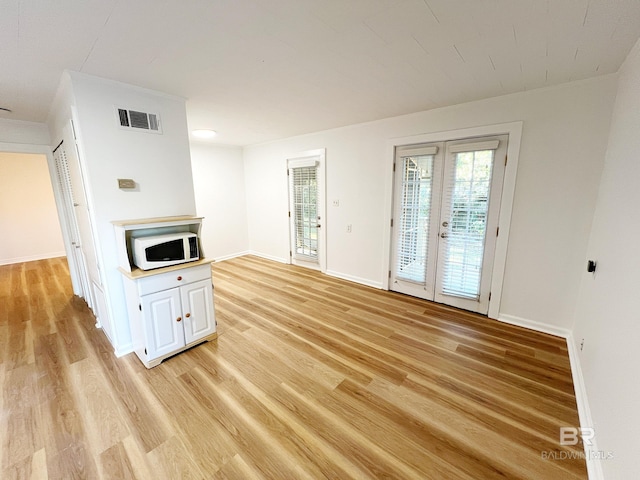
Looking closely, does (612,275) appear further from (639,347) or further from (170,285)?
(170,285)

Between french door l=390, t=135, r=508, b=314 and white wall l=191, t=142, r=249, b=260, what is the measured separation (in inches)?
145

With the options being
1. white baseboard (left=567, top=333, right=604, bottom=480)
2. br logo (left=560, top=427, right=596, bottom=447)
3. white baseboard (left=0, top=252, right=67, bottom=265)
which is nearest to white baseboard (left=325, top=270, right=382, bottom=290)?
white baseboard (left=567, top=333, right=604, bottom=480)

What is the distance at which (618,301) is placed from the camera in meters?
1.42

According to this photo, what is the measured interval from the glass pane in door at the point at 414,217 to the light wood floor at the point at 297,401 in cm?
68

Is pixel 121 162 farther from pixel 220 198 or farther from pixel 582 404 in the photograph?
pixel 582 404

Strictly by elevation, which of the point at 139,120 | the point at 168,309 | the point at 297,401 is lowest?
the point at 297,401

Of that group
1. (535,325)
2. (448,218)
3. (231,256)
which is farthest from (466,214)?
(231,256)

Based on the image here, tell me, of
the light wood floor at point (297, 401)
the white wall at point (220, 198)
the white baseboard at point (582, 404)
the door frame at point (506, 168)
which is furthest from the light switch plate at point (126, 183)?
the white baseboard at point (582, 404)

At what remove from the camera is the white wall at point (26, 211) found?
5395 millimetres

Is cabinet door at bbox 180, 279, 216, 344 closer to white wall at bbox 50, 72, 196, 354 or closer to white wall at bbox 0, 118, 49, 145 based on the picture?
white wall at bbox 50, 72, 196, 354

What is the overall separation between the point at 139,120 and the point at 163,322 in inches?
76.0

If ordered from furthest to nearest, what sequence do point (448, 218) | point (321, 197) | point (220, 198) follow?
1. point (220, 198)
2. point (321, 197)
3. point (448, 218)

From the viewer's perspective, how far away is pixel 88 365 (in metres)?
2.29

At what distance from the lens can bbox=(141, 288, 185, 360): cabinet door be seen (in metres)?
2.20
